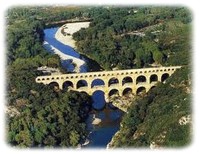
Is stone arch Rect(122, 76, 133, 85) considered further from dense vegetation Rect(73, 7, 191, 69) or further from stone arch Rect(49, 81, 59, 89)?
stone arch Rect(49, 81, 59, 89)

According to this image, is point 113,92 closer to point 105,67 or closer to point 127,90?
point 127,90

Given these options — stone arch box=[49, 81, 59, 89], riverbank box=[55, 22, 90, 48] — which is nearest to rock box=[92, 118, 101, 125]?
stone arch box=[49, 81, 59, 89]

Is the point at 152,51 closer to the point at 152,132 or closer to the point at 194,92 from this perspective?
the point at 194,92

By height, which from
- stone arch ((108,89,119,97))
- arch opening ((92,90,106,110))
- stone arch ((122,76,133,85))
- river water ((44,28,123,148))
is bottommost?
river water ((44,28,123,148))

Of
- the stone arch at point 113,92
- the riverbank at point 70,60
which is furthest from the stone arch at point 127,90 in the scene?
the riverbank at point 70,60

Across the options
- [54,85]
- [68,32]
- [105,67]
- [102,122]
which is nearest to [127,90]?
[102,122]

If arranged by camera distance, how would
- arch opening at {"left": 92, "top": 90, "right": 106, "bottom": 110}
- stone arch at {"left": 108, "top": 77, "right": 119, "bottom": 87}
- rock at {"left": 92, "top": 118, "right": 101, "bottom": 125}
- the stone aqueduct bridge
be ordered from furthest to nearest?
stone arch at {"left": 108, "top": 77, "right": 119, "bottom": 87} → the stone aqueduct bridge → arch opening at {"left": 92, "top": 90, "right": 106, "bottom": 110} → rock at {"left": 92, "top": 118, "right": 101, "bottom": 125}

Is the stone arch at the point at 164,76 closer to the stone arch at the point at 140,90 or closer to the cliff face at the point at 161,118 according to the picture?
the stone arch at the point at 140,90
